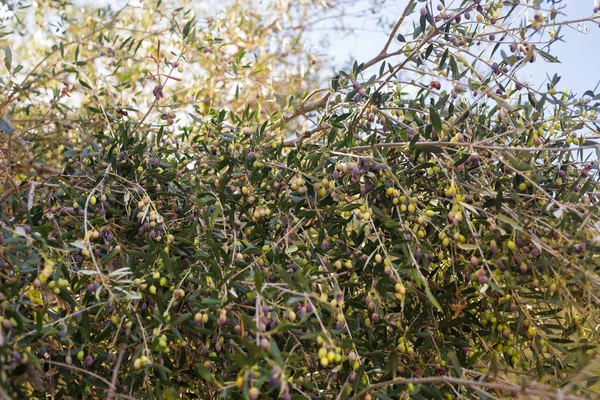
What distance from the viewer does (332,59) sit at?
5.32 m

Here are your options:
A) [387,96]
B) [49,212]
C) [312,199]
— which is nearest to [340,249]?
[312,199]

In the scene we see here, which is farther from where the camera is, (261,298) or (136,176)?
(136,176)

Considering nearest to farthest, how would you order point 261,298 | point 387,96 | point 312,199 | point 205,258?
point 261,298
point 205,258
point 312,199
point 387,96

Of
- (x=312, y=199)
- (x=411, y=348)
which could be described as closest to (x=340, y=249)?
(x=312, y=199)

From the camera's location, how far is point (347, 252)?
60.6 inches

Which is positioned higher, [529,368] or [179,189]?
[179,189]

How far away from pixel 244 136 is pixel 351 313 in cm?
64

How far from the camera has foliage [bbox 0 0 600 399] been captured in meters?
1.34

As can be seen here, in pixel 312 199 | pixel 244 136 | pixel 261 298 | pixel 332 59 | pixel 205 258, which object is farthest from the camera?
pixel 332 59

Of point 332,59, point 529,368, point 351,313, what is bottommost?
point 529,368

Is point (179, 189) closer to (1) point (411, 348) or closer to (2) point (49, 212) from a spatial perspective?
(2) point (49, 212)

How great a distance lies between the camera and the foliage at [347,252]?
52.8 inches

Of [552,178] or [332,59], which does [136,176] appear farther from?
[332,59]

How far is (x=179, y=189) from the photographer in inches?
69.5
